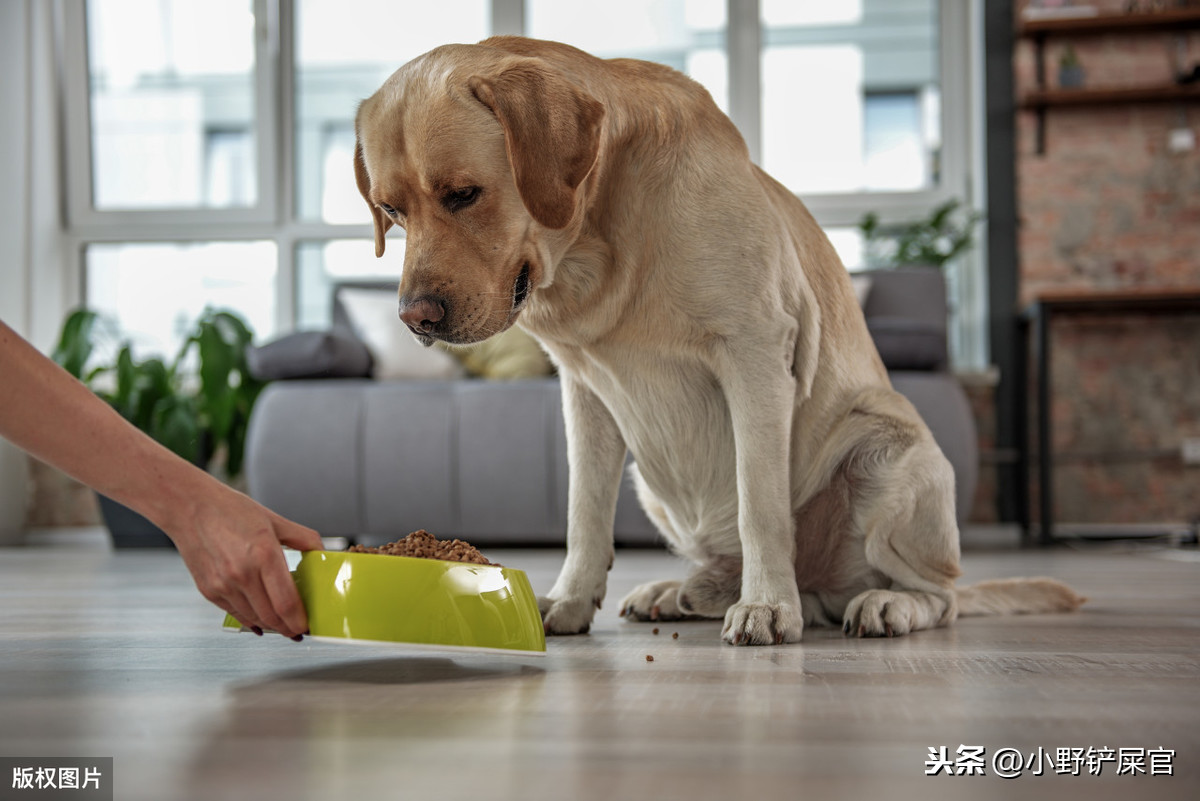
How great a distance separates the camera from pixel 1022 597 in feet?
5.74

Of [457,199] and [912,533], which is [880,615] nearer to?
[912,533]

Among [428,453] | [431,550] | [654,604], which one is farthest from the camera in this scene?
[428,453]

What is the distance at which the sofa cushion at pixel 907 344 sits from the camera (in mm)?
3632

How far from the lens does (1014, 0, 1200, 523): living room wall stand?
15.6ft

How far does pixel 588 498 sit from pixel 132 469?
756 millimetres

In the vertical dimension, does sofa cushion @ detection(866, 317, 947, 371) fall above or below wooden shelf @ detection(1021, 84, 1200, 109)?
below

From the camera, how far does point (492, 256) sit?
1.29m

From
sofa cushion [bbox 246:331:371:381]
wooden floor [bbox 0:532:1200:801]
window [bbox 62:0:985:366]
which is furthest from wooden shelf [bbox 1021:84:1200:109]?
wooden floor [bbox 0:532:1200:801]

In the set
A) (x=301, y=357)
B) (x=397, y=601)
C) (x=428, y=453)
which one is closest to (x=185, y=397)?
(x=301, y=357)

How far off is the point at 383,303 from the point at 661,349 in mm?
3354

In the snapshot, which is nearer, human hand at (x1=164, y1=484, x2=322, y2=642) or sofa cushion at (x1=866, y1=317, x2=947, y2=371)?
human hand at (x1=164, y1=484, x2=322, y2=642)

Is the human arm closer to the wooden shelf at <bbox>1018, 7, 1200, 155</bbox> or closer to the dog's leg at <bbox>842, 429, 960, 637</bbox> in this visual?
the dog's leg at <bbox>842, 429, 960, 637</bbox>

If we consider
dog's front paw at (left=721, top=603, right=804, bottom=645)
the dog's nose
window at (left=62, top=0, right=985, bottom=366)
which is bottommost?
dog's front paw at (left=721, top=603, right=804, bottom=645)

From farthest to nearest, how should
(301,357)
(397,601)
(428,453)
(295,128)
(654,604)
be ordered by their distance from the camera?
(295,128) → (301,357) → (428,453) → (654,604) → (397,601)
